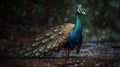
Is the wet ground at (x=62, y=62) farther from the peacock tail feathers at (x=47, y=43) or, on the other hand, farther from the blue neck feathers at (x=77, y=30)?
the blue neck feathers at (x=77, y=30)

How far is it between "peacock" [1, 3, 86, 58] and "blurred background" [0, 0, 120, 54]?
62 cm

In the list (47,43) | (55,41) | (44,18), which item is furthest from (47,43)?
(44,18)

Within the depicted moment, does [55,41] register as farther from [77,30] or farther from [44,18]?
[44,18]

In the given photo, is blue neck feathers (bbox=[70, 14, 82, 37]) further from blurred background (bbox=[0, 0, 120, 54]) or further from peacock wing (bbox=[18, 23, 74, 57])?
blurred background (bbox=[0, 0, 120, 54])

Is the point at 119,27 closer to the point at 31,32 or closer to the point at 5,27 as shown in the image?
the point at 31,32

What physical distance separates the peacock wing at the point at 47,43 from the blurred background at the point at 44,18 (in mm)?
691

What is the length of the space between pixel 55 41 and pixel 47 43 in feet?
0.37

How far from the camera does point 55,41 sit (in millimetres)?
4086

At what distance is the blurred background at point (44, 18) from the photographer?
5.02 meters

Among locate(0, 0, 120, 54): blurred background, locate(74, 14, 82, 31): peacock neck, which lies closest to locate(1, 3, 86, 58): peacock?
locate(74, 14, 82, 31): peacock neck

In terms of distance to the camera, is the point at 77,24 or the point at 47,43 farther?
the point at 77,24

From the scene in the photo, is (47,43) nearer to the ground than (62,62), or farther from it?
farther from it

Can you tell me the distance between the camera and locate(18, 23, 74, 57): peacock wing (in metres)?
4.07

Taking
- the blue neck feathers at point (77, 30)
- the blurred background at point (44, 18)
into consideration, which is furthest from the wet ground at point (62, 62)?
the blurred background at point (44, 18)
